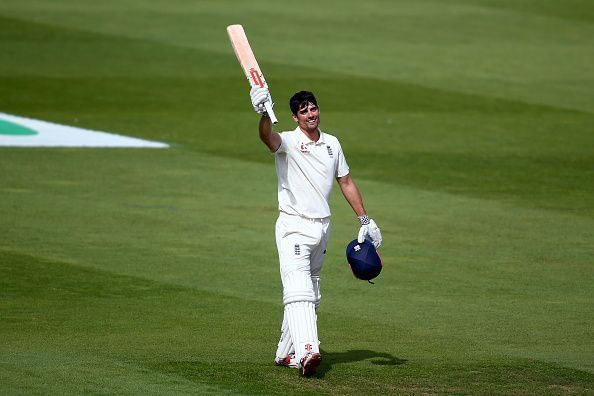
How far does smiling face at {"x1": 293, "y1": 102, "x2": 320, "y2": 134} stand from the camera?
32.0 feet

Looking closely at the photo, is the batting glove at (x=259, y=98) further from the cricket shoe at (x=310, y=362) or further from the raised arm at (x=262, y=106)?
the cricket shoe at (x=310, y=362)

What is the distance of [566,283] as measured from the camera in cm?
1312

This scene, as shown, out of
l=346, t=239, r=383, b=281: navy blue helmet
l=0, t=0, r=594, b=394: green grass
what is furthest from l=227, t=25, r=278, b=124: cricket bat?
l=0, t=0, r=594, b=394: green grass

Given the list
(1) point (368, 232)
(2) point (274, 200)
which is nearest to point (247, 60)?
(1) point (368, 232)

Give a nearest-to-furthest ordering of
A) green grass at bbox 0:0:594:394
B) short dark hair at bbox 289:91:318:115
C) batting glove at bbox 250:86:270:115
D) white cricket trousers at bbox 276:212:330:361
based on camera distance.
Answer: white cricket trousers at bbox 276:212:330:361, batting glove at bbox 250:86:270:115, short dark hair at bbox 289:91:318:115, green grass at bbox 0:0:594:394

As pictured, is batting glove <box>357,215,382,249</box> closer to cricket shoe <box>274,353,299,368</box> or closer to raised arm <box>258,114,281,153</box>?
raised arm <box>258,114,281,153</box>

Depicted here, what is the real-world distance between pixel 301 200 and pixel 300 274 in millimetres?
562

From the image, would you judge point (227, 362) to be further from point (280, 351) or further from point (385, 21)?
point (385, 21)

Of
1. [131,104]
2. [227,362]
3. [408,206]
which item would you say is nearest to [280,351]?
[227,362]

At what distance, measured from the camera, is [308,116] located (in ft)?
32.0

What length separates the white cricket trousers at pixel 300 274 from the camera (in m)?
9.41

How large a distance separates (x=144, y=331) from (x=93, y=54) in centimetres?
1704

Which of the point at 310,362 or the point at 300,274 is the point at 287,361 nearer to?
the point at 310,362

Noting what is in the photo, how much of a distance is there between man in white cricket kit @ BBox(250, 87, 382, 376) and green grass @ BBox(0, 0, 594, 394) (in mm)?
635
